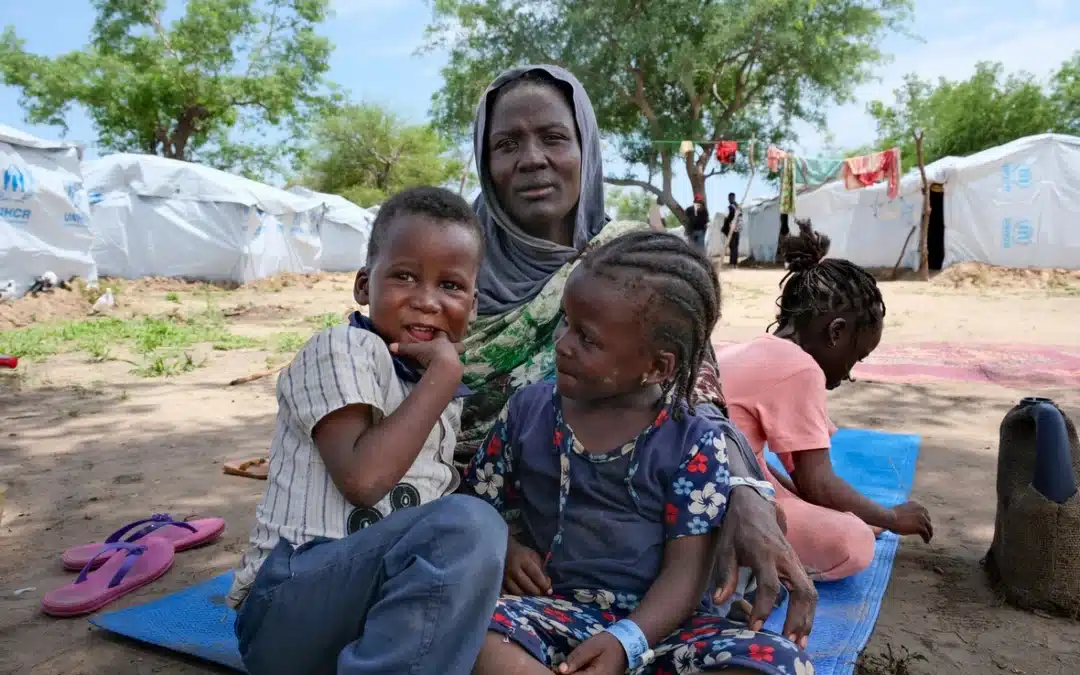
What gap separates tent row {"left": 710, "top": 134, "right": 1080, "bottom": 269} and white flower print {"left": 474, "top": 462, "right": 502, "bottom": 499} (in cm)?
1257

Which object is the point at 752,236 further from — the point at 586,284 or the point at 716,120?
the point at 586,284

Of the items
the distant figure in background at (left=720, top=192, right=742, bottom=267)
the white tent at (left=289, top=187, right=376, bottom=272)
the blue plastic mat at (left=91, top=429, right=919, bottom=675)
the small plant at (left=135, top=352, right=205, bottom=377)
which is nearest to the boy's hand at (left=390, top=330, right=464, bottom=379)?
the blue plastic mat at (left=91, top=429, right=919, bottom=675)

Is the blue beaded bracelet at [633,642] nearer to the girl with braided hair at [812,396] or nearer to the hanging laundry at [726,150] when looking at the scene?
the girl with braided hair at [812,396]

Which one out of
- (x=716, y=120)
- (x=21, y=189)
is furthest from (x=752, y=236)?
(x=21, y=189)

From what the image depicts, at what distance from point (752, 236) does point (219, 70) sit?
16.9m

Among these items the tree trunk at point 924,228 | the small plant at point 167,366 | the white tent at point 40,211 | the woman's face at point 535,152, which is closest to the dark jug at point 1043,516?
the woman's face at point 535,152

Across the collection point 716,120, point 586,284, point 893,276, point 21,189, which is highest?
point 716,120

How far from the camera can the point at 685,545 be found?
5.31 feet

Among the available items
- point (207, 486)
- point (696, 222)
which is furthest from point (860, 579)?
point (696, 222)

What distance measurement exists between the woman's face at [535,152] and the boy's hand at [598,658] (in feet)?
4.22

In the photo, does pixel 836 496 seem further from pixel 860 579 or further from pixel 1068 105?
pixel 1068 105

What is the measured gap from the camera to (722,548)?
158cm

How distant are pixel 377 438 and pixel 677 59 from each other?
809 inches

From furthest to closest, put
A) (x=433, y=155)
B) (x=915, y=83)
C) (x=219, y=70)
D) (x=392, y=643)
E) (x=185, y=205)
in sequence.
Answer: (x=433, y=155)
(x=915, y=83)
(x=219, y=70)
(x=185, y=205)
(x=392, y=643)
